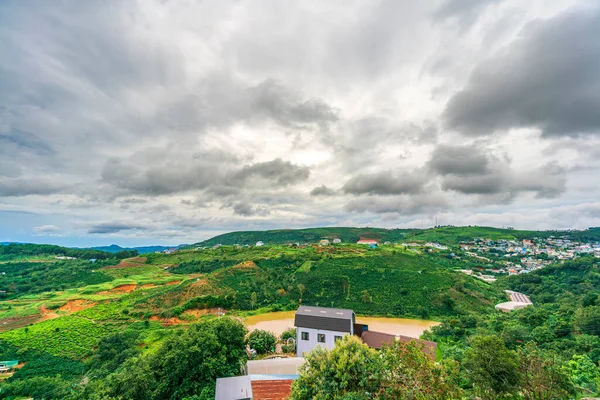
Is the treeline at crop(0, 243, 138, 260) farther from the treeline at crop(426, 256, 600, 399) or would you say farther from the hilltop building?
the hilltop building

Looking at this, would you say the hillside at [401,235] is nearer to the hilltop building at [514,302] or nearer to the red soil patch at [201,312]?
the hilltop building at [514,302]

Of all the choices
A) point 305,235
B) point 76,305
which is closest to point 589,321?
point 76,305

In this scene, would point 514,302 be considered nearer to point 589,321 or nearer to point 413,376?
point 589,321

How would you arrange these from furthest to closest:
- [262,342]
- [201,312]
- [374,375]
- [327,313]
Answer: [201,312]
[327,313]
[262,342]
[374,375]

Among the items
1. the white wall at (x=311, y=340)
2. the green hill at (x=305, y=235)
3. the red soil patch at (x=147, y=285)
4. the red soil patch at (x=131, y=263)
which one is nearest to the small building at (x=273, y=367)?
the white wall at (x=311, y=340)

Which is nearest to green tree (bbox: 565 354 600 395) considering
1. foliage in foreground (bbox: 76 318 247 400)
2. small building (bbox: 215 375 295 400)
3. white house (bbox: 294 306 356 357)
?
white house (bbox: 294 306 356 357)

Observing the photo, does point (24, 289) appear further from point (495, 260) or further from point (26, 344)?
point (495, 260)

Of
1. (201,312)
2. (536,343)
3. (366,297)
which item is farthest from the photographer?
(366,297)
